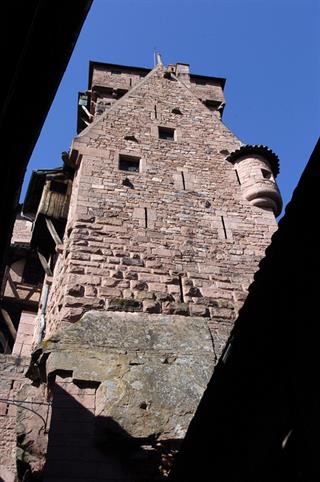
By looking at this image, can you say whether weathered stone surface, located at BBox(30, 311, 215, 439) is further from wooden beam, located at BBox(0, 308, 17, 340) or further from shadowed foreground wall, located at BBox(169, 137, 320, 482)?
wooden beam, located at BBox(0, 308, 17, 340)

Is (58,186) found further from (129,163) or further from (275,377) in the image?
(275,377)

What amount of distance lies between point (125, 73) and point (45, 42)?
1553 centimetres

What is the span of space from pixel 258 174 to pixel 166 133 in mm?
2137

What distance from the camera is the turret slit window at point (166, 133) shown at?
945cm

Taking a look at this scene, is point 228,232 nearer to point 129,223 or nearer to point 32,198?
point 129,223

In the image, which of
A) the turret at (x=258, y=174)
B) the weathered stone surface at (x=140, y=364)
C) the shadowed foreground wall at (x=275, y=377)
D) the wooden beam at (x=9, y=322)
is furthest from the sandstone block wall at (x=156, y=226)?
the wooden beam at (x=9, y=322)

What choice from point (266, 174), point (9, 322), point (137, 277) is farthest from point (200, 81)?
point (137, 277)

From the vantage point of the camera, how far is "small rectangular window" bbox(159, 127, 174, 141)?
946 cm

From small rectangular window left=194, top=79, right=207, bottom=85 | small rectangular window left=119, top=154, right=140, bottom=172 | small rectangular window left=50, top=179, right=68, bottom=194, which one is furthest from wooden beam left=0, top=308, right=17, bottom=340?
small rectangular window left=194, top=79, right=207, bottom=85

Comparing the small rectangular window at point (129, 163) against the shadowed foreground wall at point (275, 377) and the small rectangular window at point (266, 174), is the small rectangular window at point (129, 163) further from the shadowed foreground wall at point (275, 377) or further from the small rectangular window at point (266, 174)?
the shadowed foreground wall at point (275, 377)

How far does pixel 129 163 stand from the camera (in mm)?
8469

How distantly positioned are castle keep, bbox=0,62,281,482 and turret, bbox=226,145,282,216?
26 mm

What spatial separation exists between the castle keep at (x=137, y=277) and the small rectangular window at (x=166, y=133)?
37 millimetres

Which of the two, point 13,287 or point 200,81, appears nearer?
point 13,287
